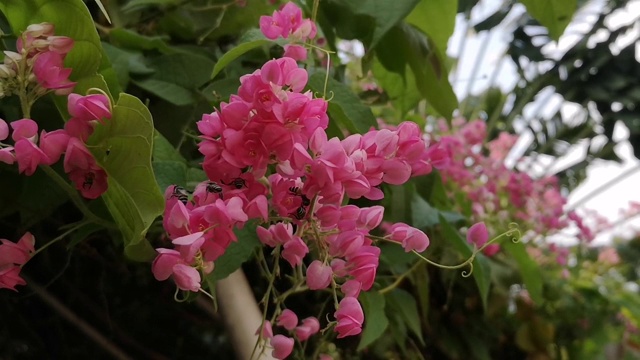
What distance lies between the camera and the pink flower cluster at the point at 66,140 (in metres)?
0.27

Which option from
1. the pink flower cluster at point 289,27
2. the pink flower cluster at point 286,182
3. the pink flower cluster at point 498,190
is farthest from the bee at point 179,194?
the pink flower cluster at point 498,190

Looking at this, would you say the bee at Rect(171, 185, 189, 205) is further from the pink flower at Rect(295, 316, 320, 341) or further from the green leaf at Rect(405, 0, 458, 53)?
the green leaf at Rect(405, 0, 458, 53)

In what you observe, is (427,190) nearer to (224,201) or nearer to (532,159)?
(224,201)

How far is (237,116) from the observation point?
27 cm

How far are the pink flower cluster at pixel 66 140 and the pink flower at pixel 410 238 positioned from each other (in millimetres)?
139

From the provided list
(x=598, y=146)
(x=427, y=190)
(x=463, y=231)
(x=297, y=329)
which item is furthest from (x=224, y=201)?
(x=598, y=146)

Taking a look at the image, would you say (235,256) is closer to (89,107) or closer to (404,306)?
(89,107)

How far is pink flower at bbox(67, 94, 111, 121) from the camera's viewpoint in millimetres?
267

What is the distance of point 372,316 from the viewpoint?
18.0 inches

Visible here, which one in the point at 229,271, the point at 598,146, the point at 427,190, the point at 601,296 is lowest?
the point at 598,146

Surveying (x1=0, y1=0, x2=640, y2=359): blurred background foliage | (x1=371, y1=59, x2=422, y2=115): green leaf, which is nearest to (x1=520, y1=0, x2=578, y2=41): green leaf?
(x1=0, y1=0, x2=640, y2=359): blurred background foliage

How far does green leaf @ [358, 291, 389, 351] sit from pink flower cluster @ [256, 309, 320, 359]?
61 mm

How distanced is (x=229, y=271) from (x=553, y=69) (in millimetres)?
1197

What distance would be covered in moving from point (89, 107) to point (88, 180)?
34mm
